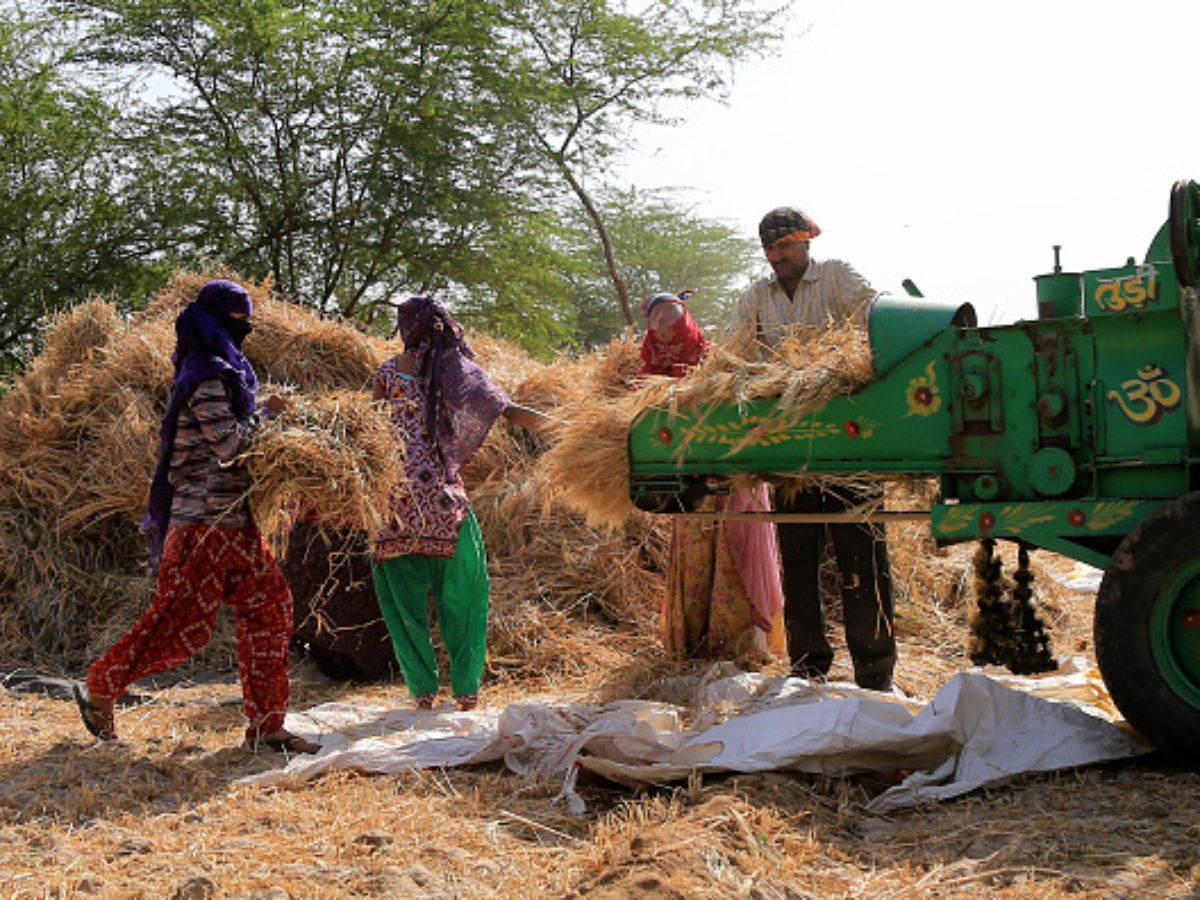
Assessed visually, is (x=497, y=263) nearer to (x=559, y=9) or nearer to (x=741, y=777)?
(x=559, y=9)

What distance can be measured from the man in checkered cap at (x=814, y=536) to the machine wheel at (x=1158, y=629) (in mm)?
1374

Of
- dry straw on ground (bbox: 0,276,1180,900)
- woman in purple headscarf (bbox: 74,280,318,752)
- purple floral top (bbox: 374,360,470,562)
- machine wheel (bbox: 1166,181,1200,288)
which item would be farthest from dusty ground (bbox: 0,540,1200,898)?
machine wheel (bbox: 1166,181,1200,288)

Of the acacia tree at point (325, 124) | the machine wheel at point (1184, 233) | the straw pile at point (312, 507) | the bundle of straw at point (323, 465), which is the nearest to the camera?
the machine wheel at point (1184, 233)

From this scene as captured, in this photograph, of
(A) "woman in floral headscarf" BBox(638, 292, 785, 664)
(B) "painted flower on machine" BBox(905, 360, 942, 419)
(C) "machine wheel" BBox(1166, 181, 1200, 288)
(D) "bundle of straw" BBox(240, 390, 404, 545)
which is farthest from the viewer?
(A) "woman in floral headscarf" BBox(638, 292, 785, 664)

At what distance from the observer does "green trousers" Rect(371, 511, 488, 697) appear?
18.2 ft

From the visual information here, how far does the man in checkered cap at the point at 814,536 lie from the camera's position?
17.4 ft

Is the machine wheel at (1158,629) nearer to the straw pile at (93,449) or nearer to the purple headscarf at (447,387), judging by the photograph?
the purple headscarf at (447,387)

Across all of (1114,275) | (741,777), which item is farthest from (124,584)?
(1114,275)

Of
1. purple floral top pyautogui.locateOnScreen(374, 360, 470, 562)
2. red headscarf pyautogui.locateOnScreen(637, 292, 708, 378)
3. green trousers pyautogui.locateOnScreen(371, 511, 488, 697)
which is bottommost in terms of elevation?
green trousers pyautogui.locateOnScreen(371, 511, 488, 697)

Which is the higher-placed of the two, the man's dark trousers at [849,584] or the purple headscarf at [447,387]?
the purple headscarf at [447,387]

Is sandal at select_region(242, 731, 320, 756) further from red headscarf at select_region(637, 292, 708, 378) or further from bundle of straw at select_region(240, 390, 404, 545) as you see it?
red headscarf at select_region(637, 292, 708, 378)

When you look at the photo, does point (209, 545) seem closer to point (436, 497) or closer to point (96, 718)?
point (96, 718)

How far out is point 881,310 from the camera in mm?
4359

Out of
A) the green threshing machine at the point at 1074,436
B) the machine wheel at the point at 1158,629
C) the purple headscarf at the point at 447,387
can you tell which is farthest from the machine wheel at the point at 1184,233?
the purple headscarf at the point at 447,387
